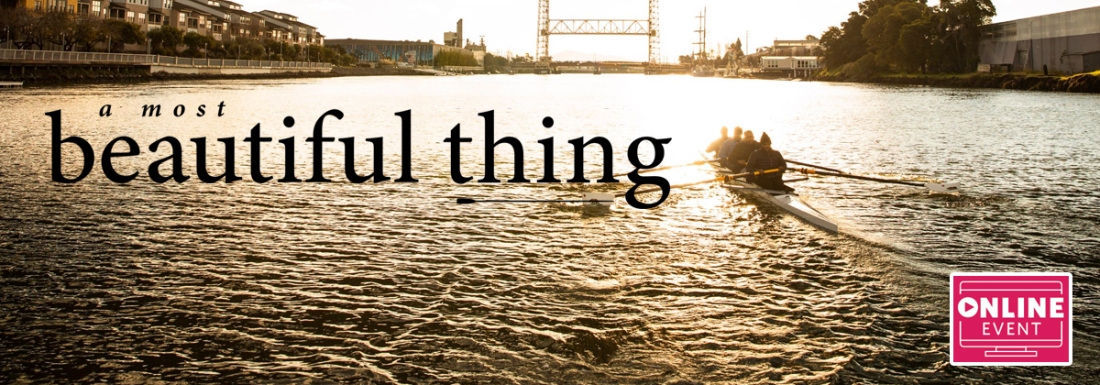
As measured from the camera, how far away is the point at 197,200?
64.4ft

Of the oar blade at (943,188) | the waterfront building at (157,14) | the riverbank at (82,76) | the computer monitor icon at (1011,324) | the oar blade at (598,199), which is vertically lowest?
the computer monitor icon at (1011,324)

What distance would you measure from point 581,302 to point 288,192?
1164 centimetres

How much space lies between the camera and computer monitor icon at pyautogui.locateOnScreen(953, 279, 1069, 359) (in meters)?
9.51

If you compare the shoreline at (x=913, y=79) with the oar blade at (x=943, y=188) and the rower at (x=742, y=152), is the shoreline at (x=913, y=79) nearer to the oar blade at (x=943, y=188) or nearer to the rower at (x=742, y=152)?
the rower at (x=742, y=152)

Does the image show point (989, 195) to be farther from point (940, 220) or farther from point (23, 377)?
point (23, 377)

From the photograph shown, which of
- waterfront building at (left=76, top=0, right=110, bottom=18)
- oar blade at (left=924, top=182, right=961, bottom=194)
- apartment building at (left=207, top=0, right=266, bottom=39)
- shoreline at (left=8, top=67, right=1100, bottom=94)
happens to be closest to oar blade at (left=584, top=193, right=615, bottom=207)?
oar blade at (left=924, top=182, right=961, bottom=194)

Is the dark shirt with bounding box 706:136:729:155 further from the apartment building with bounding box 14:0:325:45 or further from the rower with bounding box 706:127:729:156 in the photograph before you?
the apartment building with bounding box 14:0:325:45

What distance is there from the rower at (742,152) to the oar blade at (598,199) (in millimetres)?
4258

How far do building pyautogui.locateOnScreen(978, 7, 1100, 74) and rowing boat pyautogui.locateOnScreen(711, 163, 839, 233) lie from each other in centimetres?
9351

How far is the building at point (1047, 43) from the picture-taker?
98000 mm

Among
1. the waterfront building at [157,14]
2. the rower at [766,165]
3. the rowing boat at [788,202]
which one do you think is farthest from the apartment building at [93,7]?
the rower at [766,165]

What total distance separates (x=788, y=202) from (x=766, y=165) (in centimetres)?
129

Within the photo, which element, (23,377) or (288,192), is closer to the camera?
(23,377)

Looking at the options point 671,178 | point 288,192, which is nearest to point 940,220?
point 671,178
